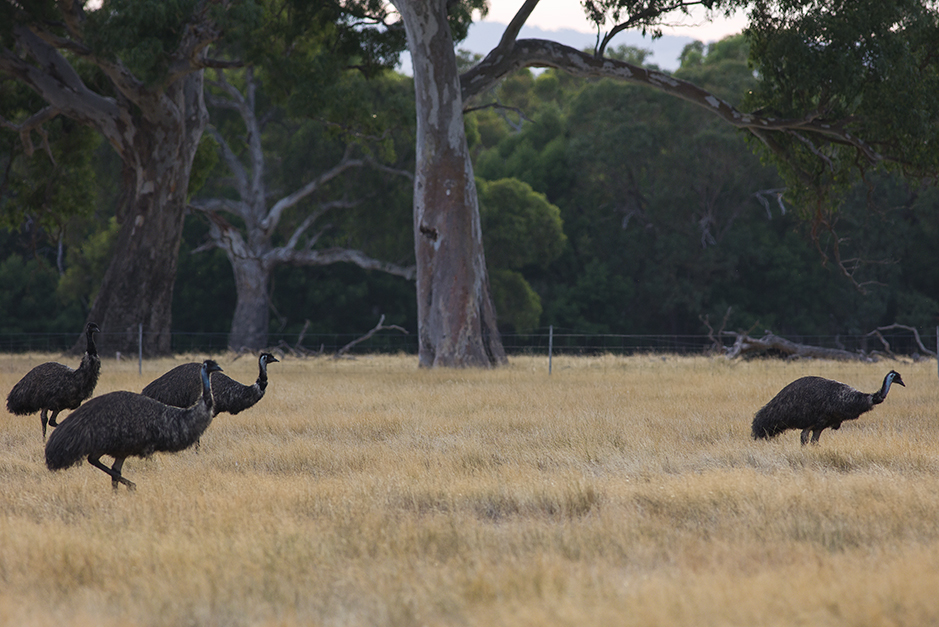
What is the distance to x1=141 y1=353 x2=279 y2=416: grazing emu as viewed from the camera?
32.0ft

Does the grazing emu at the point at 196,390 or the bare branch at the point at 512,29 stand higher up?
the bare branch at the point at 512,29

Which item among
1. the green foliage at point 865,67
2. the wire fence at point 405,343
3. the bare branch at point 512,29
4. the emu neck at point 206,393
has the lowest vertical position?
the wire fence at point 405,343

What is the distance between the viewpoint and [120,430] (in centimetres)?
689

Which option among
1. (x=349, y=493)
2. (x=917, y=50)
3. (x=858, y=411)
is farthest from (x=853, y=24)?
(x=349, y=493)

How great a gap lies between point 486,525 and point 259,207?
32260mm

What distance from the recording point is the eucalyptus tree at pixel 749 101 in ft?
57.8

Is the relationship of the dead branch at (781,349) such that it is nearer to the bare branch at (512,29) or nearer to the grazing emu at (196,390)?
the bare branch at (512,29)

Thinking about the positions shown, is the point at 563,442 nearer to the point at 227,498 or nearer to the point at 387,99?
the point at 227,498

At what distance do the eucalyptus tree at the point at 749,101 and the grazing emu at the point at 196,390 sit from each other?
38.0ft

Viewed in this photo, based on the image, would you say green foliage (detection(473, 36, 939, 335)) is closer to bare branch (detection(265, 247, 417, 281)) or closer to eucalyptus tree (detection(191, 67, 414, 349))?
bare branch (detection(265, 247, 417, 281))

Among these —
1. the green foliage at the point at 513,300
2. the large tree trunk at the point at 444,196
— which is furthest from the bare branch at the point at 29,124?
the green foliage at the point at 513,300

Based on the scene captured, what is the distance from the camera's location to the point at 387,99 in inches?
1254

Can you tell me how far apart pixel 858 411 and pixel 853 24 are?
11193mm

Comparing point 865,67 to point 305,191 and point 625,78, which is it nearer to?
point 625,78
